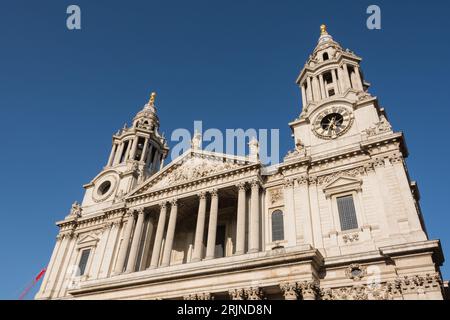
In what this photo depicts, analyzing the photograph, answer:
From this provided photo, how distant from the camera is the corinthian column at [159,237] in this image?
28.2 meters

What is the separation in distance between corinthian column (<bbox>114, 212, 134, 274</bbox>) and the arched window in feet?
41.0

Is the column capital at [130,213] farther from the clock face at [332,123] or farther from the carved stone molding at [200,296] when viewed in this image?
the clock face at [332,123]

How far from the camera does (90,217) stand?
1431 inches

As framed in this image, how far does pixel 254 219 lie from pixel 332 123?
11.0 metres

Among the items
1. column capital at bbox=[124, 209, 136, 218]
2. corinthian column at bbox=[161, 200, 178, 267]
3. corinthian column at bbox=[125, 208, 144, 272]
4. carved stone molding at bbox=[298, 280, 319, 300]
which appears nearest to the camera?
carved stone molding at bbox=[298, 280, 319, 300]

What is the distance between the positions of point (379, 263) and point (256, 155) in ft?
40.6

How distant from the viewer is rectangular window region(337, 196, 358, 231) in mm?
24386

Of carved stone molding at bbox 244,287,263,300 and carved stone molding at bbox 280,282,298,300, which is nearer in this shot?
carved stone molding at bbox 280,282,298,300

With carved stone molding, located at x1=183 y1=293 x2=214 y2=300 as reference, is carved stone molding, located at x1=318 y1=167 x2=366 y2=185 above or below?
above

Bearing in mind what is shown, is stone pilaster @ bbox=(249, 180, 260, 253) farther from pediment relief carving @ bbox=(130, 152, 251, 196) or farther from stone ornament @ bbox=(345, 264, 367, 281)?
stone ornament @ bbox=(345, 264, 367, 281)

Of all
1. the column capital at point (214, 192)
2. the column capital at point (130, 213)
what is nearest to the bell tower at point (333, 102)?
the column capital at point (214, 192)

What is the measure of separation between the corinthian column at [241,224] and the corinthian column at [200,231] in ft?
9.76

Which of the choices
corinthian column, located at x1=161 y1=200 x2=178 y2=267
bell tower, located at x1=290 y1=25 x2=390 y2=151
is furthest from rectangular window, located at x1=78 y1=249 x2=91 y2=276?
bell tower, located at x1=290 y1=25 x2=390 y2=151

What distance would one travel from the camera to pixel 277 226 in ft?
88.8
